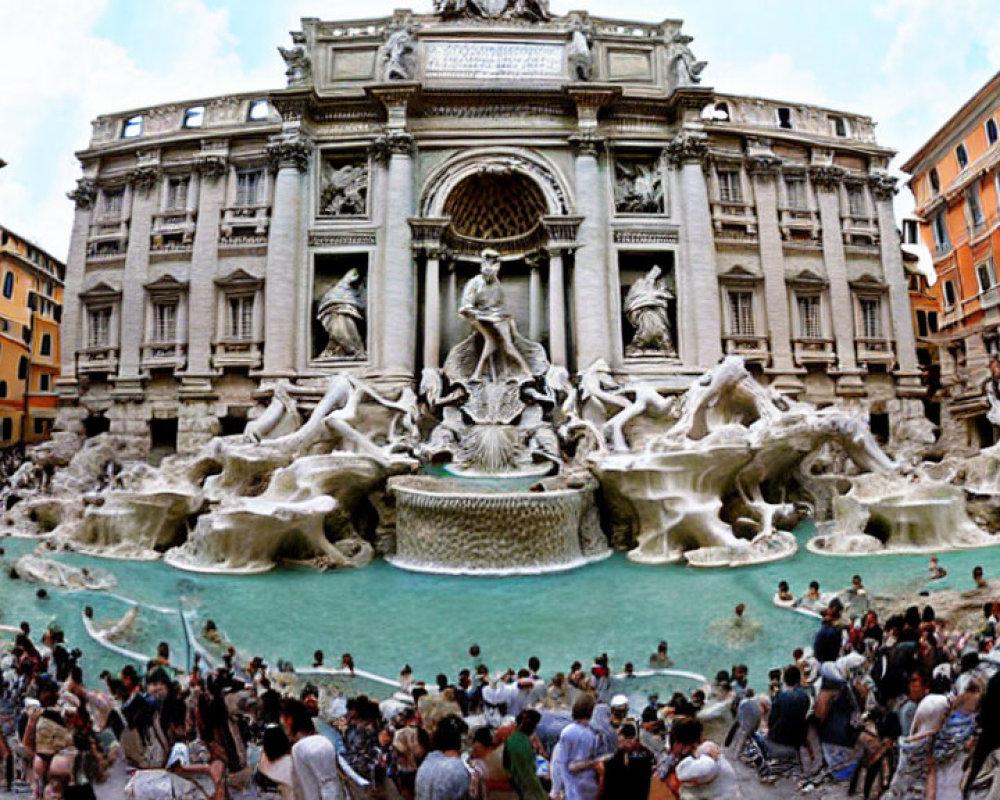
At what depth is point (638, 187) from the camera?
20422 mm

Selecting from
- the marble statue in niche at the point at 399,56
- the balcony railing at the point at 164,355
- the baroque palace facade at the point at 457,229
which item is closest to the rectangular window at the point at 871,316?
the baroque palace facade at the point at 457,229

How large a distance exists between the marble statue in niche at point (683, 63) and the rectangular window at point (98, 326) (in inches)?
739

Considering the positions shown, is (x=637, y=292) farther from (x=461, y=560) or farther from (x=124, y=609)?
(x=124, y=609)

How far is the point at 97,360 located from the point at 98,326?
122cm

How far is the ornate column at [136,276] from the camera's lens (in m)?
20.2

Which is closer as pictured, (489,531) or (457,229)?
(489,531)

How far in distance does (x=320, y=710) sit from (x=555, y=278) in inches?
563

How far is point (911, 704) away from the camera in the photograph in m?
4.75

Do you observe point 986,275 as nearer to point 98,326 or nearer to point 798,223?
point 798,223

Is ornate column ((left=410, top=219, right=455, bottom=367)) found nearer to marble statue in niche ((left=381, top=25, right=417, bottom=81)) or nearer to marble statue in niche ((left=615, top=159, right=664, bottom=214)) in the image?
marble statue in niche ((left=381, top=25, right=417, bottom=81))

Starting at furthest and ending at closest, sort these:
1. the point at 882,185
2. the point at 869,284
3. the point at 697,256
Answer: the point at 882,185
the point at 869,284
the point at 697,256

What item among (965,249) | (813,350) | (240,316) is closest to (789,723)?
(813,350)

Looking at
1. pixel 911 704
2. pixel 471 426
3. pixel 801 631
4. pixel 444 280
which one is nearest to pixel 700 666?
pixel 801 631

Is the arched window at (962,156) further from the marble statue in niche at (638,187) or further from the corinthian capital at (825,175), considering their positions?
the marble statue in niche at (638,187)
